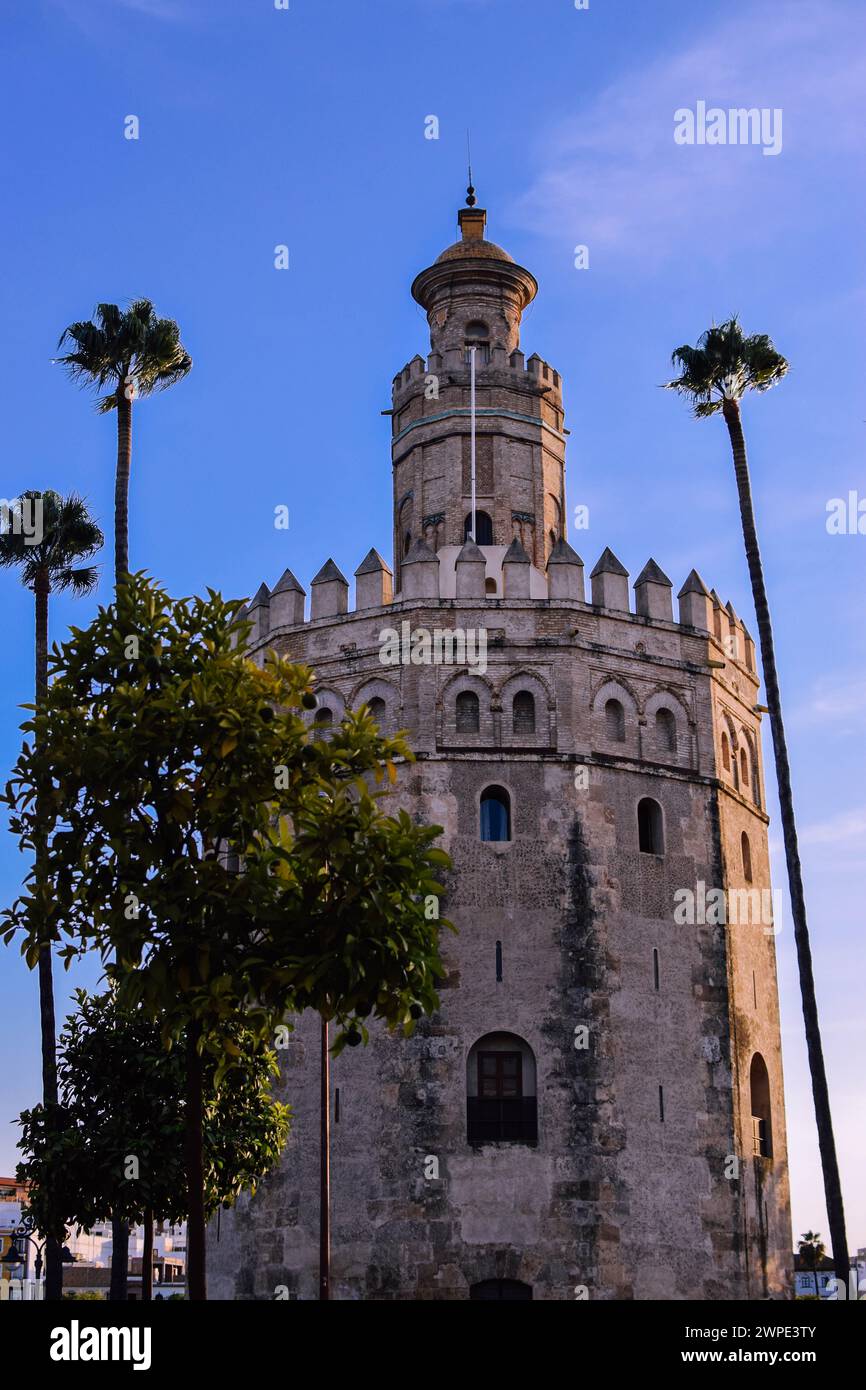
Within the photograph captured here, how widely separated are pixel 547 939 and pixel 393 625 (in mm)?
8014

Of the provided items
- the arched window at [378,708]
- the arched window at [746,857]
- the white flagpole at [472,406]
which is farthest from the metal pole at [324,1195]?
the white flagpole at [472,406]

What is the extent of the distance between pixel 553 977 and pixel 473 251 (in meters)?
20.3

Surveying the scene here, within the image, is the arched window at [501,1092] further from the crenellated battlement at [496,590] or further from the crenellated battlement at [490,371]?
the crenellated battlement at [490,371]

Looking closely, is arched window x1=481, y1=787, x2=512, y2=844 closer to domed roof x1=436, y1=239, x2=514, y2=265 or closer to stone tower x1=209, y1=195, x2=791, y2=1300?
stone tower x1=209, y1=195, x2=791, y2=1300

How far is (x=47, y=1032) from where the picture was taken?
38.5m

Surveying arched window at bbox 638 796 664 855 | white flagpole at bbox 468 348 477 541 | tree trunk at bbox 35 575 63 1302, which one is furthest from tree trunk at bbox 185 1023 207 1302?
white flagpole at bbox 468 348 477 541

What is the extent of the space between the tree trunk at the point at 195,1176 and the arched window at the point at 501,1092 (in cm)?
1507

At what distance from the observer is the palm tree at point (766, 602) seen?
3403cm

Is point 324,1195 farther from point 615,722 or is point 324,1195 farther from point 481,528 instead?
point 481,528

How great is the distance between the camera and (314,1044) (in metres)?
37.6

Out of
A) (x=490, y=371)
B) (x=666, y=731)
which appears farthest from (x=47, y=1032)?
(x=490, y=371)

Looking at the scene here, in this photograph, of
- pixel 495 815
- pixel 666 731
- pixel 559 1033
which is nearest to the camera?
pixel 559 1033
